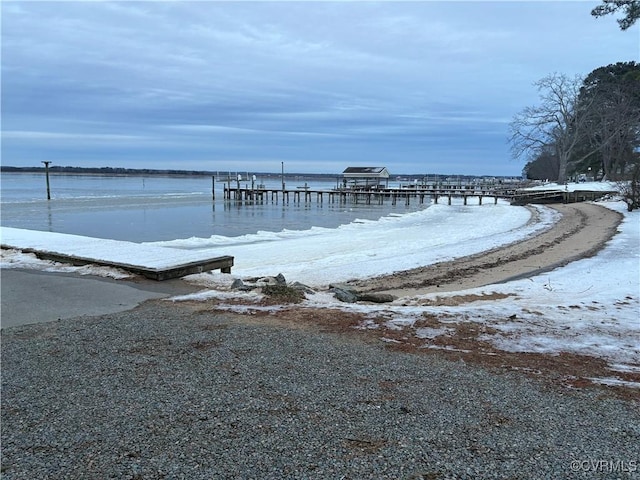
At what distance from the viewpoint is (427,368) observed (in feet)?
14.3

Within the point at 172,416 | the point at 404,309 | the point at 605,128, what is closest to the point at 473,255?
the point at 404,309

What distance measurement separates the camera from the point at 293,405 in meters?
3.53

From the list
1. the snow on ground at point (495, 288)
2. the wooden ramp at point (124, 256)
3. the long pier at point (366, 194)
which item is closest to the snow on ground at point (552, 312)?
the snow on ground at point (495, 288)

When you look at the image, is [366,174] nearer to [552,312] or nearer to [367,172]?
[367,172]

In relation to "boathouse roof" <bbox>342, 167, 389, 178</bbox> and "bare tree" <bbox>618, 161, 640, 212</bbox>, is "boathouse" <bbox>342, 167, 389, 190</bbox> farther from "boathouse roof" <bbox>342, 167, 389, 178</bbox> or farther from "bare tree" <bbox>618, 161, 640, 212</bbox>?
"bare tree" <bbox>618, 161, 640, 212</bbox>

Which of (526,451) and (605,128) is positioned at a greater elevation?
(605,128)

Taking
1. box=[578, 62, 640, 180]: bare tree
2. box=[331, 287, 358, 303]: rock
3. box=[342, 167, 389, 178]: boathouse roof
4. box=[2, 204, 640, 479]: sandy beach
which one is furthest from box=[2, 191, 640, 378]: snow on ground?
box=[342, 167, 389, 178]: boathouse roof

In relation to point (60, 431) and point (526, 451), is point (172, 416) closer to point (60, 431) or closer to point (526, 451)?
point (60, 431)

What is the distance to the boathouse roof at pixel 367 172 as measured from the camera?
81312mm

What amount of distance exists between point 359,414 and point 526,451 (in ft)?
3.50

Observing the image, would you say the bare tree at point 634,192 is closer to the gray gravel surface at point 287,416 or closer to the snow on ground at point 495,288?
the snow on ground at point 495,288

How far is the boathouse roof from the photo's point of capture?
267ft

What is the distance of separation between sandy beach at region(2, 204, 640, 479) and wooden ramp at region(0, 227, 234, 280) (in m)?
2.85

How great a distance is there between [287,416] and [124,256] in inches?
286
